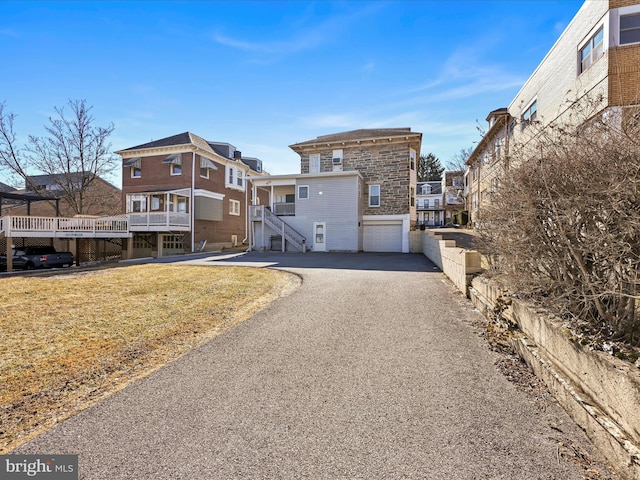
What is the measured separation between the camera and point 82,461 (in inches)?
92.5

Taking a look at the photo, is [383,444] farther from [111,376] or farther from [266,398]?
[111,376]

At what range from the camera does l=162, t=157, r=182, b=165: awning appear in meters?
26.3

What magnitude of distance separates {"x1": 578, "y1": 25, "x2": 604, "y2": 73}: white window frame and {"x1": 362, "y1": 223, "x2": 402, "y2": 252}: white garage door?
12985 millimetres

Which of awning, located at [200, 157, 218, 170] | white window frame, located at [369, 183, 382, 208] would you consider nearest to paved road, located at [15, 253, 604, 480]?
white window frame, located at [369, 183, 382, 208]

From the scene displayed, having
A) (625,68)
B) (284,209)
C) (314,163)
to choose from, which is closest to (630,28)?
(625,68)

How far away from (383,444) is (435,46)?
10.8 m

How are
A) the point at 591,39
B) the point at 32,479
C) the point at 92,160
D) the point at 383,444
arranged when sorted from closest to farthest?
the point at 32,479, the point at 383,444, the point at 591,39, the point at 92,160

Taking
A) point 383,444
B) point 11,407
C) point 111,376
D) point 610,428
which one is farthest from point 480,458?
point 11,407

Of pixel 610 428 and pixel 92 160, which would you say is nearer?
pixel 610 428

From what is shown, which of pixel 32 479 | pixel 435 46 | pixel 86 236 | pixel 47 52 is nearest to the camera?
pixel 32 479

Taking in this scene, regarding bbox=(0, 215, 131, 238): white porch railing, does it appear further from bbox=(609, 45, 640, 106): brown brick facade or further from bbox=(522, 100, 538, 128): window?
bbox=(609, 45, 640, 106): brown brick facade

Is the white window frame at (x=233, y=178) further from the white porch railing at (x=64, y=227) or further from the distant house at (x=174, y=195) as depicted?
the white porch railing at (x=64, y=227)

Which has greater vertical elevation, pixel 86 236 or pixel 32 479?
pixel 86 236

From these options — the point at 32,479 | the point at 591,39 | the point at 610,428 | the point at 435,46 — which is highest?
the point at 591,39
